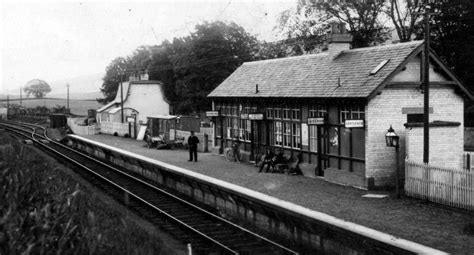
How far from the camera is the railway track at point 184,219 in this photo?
540 inches

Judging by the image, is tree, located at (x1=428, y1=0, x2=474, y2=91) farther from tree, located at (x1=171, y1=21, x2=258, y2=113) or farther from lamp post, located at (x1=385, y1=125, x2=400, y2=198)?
lamp post, located at (x1=385, y1=125, x2=400, y2=198)

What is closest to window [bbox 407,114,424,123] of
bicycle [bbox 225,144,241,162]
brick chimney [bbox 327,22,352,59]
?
brick chimney [bbox 327,22,352,59]

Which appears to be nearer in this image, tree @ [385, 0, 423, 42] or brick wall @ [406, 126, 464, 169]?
brick wall @ [406, 126, 464, 169]

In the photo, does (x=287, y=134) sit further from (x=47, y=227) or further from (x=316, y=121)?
(x=47, y=227)

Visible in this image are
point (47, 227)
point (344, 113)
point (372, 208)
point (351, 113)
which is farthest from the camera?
point (344, 113)

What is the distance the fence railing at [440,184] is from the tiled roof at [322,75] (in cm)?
339

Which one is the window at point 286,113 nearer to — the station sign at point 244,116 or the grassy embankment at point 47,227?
the station sign at point 244,116

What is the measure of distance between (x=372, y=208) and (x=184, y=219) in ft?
18.3

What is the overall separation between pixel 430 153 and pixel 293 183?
5.14 meters

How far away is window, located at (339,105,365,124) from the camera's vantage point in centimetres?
2123

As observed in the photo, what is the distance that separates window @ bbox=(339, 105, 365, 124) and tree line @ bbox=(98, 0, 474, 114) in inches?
488

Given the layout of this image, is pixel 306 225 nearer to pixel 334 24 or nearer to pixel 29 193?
pixel 29 193

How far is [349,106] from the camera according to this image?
71.8ft

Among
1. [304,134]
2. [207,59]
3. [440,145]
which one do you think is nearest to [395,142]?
[440,145]
